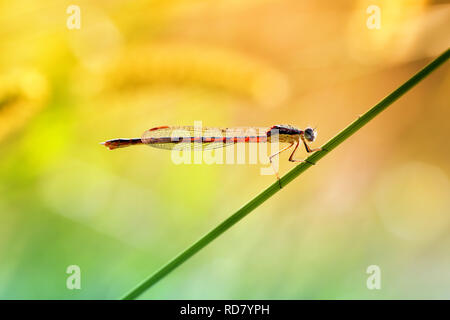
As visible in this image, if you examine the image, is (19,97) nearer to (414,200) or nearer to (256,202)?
(256,202)

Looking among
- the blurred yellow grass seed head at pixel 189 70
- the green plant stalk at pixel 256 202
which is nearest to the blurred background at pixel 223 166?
the blurred yellow grass seed head at pixel 189 70

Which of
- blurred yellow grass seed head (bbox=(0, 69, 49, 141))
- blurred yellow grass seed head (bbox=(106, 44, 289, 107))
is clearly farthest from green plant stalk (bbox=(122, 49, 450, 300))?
blurred yellow grass seed head (bbox=(0, 69, 49, 141))

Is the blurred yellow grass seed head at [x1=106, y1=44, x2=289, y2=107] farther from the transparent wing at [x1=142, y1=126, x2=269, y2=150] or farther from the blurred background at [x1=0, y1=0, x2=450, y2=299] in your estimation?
the transparent wing at [x1=142, y1=126, x2=269, y2=150]

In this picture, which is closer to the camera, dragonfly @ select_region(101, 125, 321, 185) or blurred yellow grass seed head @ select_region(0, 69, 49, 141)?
blurred yellow grass seed head @ select_region(0, 69, 49, 141)

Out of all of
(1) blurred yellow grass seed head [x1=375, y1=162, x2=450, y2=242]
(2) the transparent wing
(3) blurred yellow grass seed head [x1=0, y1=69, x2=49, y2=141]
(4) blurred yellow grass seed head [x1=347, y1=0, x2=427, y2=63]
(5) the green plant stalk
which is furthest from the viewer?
(2) the transparent wing

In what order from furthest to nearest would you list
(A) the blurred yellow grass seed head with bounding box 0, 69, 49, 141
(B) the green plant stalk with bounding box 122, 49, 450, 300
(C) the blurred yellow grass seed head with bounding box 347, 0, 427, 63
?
(C) the blurred yellow grass seed head with bounding box 347, 0, 427, 63
(A) the blurred yellow grass seed head with bounding box 0, 69, 49, 141
(B) the green plant stalk with bounding box 122, 49, 450, 300

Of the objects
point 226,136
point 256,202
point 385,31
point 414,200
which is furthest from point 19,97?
point 414,200
